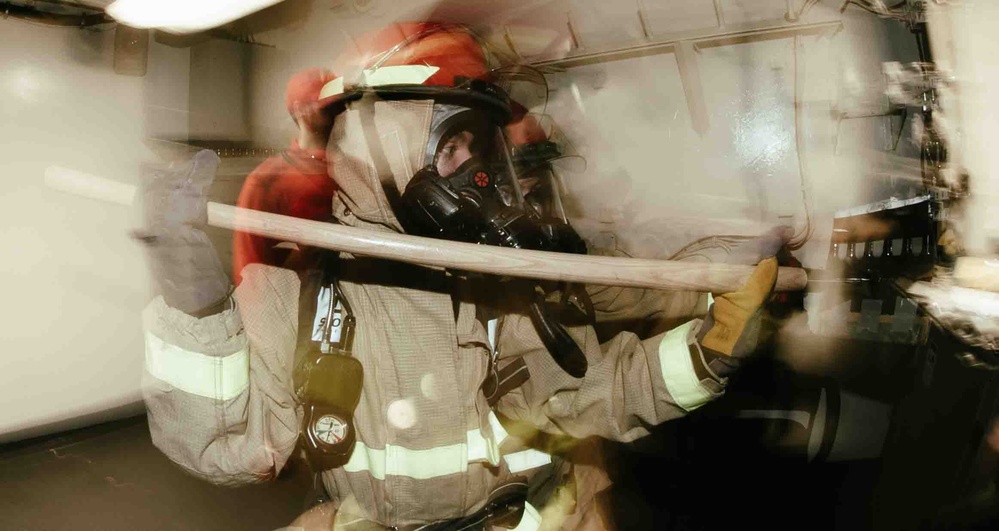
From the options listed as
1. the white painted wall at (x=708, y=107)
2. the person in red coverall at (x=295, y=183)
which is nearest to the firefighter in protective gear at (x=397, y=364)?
the person in red coverall at (x=295, y=183)

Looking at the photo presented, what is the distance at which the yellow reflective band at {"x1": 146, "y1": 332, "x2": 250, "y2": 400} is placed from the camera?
4.43ft

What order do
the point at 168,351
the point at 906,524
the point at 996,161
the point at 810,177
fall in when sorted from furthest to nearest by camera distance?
the point at 810,177, the point at 906,524, the point at 996,161, the point at 168,351

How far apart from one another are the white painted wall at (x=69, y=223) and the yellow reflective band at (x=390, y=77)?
208 centimetres

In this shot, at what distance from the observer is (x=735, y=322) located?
1.55 metres

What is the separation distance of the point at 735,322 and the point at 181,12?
365cm

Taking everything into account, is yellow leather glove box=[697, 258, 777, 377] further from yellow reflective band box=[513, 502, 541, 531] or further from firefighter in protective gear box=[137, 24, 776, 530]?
yellow reflective band box=[513, 502, 541, 531]

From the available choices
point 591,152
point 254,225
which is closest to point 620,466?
point 591,152

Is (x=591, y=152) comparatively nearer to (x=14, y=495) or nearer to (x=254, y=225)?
(x=254, y=225)

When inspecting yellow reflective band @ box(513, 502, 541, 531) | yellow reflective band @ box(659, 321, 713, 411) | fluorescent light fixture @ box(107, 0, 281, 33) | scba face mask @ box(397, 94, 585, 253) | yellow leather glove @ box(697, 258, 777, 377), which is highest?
fluorescent light fixture @ box(107, 0, 281, 33)

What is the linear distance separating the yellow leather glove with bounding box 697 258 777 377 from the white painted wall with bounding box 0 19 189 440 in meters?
3.22

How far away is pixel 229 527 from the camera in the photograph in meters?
3.16

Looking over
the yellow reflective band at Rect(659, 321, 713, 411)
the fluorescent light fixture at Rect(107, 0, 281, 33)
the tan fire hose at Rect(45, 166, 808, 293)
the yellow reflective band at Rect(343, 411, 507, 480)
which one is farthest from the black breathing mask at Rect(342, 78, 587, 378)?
the fluorescent light fixture at Rect(107, 0, 281, 33)

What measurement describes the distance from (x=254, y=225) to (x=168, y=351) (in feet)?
1.37

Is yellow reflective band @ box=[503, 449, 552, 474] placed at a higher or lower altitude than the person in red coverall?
lower
